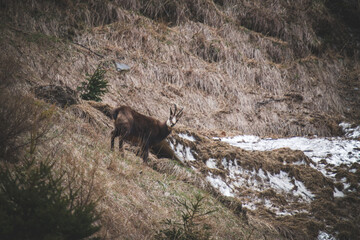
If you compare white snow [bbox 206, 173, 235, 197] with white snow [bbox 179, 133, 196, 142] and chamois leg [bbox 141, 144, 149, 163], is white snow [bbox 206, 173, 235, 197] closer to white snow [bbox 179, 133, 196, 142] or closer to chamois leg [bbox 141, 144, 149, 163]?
white snow [bbox 179, 133, 196, 142]

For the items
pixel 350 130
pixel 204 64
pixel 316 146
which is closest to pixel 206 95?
pixel 204 64

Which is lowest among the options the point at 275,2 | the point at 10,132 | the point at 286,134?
the point at 286,134

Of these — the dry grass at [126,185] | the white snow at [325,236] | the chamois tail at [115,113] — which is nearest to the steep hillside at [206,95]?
the dry grass at [126,185]

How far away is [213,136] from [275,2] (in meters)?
→ 9.88

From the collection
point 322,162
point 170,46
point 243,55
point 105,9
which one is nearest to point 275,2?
point 243,55

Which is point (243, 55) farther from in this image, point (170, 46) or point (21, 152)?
point (21, 152)

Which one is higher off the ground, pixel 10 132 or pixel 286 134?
pixel 10 132

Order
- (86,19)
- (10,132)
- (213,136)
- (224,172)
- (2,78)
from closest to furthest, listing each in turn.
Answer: (10,132) → (2,78) → (224,172) → (213,136) → (86,19)

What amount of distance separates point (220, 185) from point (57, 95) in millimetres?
3689

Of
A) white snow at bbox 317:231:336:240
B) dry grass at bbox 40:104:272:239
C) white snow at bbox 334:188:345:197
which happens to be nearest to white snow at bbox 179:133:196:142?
dry grass at bbox 40:104:272:239

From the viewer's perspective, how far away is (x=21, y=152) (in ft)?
8.69

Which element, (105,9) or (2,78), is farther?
(105,9)

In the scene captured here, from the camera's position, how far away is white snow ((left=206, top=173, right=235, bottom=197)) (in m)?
5.64

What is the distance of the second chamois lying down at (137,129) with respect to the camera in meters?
4.85
